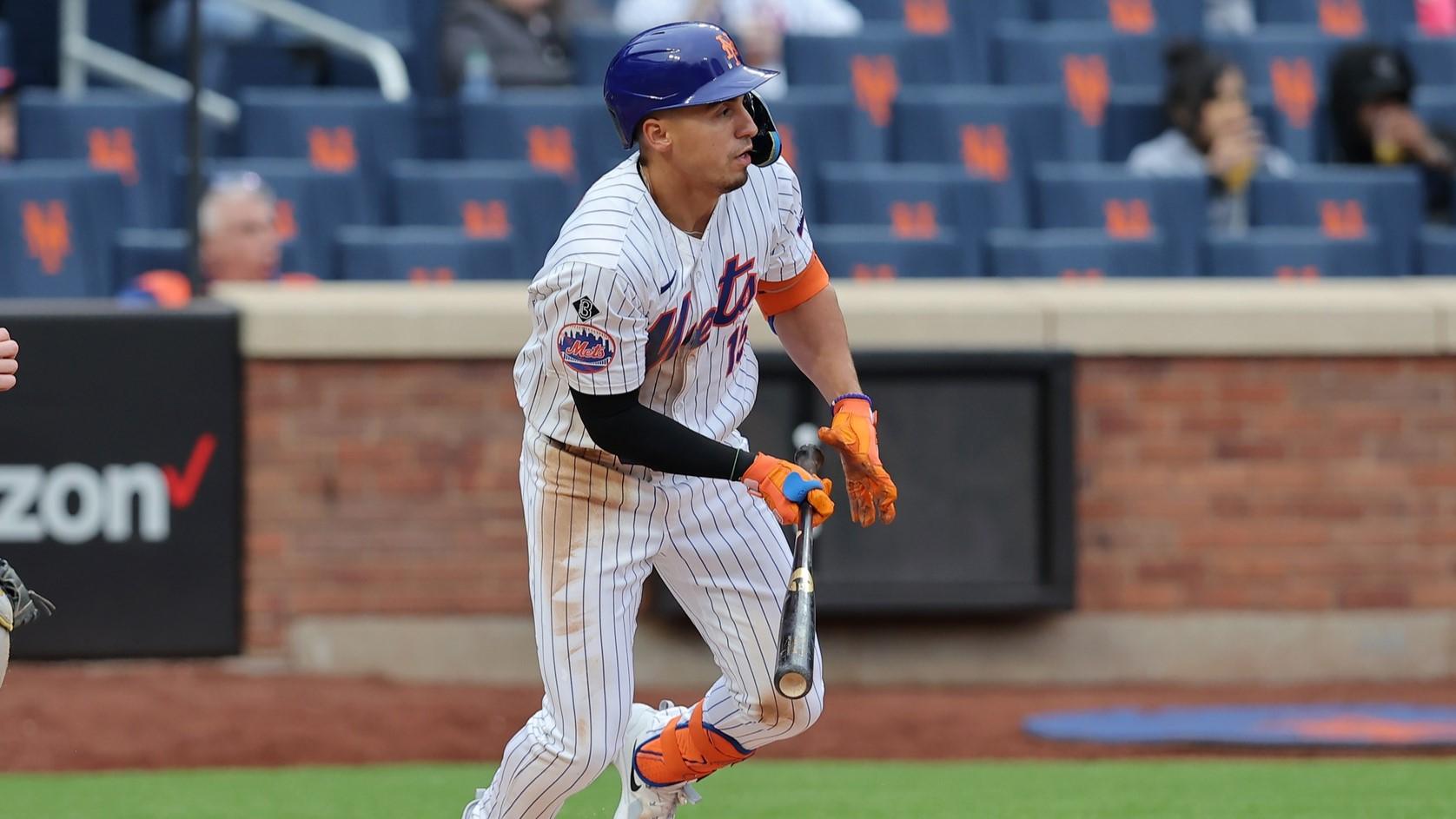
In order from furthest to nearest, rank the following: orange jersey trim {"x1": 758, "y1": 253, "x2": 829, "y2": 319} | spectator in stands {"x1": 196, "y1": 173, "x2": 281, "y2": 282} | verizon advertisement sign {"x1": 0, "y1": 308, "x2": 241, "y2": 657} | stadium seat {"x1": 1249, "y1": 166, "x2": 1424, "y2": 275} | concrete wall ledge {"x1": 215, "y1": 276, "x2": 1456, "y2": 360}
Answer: stadium seat {"x1": 1249, "y1": 166, "x2": 1424, "y2": 275} → spectator in stands {"x1": 196, "y1": 173, "x2": 281, "y2": 282} → concrete wall ledge {"x1": 215, "y1": 276, "x2": 1456, "y2": 360} → verizon advertisement sign {"x1": 0, "y1": 308, "x2": 241, "y2": 657} → orange jersey trim {"x1": 758, "y1": 253, "x2": 829, "y2": 319}

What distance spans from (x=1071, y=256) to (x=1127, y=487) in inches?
51.4

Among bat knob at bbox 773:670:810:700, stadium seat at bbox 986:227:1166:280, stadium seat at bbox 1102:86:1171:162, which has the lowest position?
bat knob at bbox 773:670:810:700

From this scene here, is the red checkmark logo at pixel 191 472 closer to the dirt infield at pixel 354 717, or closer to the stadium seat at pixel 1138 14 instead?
the dirt infield at pixel 354 717

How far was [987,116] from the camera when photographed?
9.02 metres

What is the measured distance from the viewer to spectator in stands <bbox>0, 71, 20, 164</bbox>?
8.67 metres

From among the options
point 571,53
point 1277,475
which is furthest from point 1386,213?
point 571,53

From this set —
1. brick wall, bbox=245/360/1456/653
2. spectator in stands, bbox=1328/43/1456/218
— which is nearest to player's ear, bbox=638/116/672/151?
brick wall, bbox=245/360/1456/653

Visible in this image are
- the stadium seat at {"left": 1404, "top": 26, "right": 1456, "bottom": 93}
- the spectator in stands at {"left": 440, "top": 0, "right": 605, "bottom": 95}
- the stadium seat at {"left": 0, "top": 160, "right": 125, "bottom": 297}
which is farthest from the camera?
the stadium seat at {"left": 1404, "top": 26, "right": 1456, "bottom": 93}

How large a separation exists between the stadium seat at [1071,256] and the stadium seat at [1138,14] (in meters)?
1.97

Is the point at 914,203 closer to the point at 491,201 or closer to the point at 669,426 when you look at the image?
the point at 491,201

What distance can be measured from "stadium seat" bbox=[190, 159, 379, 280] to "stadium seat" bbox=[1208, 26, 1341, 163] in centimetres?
402

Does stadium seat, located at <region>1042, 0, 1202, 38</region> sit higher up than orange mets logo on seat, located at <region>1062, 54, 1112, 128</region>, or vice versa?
stadium seat, located at <region>1042, 0, 1202, 38</region>

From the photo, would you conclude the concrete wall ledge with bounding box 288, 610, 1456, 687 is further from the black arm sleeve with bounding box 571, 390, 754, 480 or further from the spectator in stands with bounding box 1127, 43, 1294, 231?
the black arm sleeve with bounding box 571, 390, 754, 480

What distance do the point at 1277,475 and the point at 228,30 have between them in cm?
530
